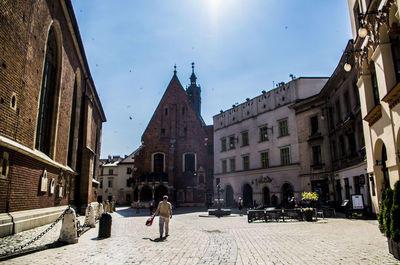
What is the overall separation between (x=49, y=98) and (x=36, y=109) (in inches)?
129

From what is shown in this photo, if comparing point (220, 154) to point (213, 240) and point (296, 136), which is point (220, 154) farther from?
point (213, 240)

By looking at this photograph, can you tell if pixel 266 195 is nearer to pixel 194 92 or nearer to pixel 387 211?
pixel 387 211

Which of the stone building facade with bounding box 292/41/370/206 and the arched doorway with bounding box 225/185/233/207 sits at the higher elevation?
the stone building facade with bounding box 292/41/370/206

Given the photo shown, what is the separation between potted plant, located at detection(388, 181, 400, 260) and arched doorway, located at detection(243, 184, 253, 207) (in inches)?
1187

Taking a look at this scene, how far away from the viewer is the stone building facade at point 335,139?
2030 centimetres

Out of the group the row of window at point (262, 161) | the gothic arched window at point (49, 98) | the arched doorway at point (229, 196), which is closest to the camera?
the gothic arched window at point (49, 98)

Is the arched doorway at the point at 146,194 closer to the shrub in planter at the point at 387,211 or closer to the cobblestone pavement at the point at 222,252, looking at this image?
the cobblestone pavement at the point at 222,252

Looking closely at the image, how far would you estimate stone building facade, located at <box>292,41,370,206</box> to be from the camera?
20.3 m

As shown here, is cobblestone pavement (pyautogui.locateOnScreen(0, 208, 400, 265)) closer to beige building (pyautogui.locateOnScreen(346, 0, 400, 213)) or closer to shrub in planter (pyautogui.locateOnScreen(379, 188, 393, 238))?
shrub in planter (pyautogui.locateOnScreen(379, 188, 393, 238))

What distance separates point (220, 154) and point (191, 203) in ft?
28.0

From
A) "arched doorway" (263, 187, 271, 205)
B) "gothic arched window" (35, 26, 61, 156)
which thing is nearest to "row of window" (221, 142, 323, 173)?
"arched doorway" (263, 187, 271, 205)

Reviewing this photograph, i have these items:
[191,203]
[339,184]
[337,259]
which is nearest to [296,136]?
[339,184]

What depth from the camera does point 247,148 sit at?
123 ft

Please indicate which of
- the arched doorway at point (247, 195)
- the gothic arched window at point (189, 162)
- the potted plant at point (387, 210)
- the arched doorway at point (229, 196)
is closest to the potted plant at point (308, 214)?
the potted plant at point (387, 210)
